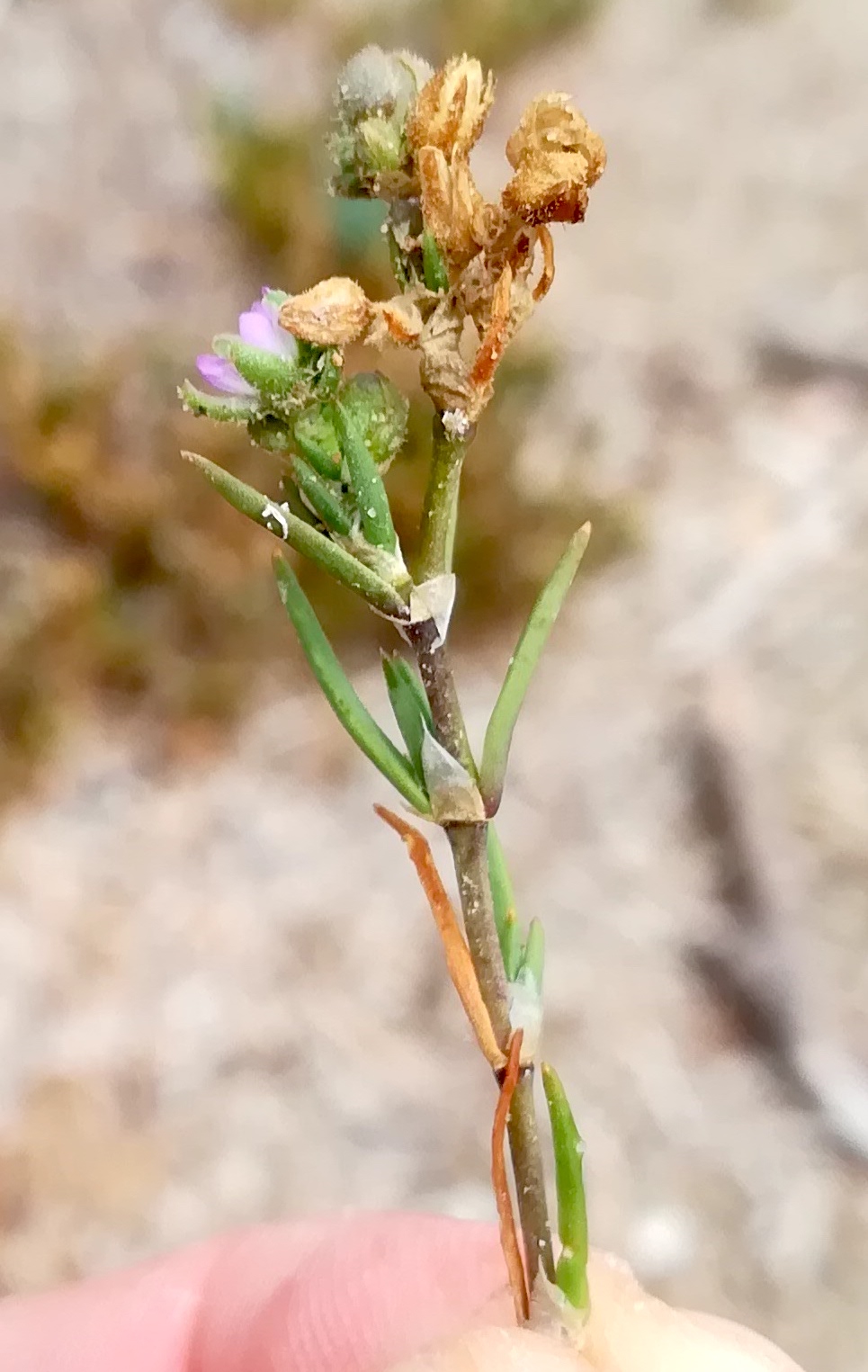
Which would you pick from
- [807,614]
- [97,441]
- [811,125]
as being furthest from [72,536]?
[811,125]

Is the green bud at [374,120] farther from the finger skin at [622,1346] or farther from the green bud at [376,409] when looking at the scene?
the finger skin at [622,1346]

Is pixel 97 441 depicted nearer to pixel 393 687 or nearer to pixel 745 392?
pixel 745 392

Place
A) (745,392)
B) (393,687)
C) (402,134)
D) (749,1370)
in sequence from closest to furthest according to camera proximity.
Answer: (402,134) < (393,687) < (749,1370) < (745,392)


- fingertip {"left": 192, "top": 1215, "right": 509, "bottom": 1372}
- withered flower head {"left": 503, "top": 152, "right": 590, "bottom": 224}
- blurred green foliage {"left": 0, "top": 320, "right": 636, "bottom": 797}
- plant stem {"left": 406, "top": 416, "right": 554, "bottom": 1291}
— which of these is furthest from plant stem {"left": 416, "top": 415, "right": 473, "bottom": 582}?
blurred green foliage {"left": 0, "top": 320, "right": 636, "bottom": 797}

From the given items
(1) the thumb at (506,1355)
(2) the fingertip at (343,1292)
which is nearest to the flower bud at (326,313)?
(1) the thumb at (506,1355)

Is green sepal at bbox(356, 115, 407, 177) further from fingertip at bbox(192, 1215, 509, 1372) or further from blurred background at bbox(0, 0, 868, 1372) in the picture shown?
blurred background at bbox(0, 0, 868, 1372)
